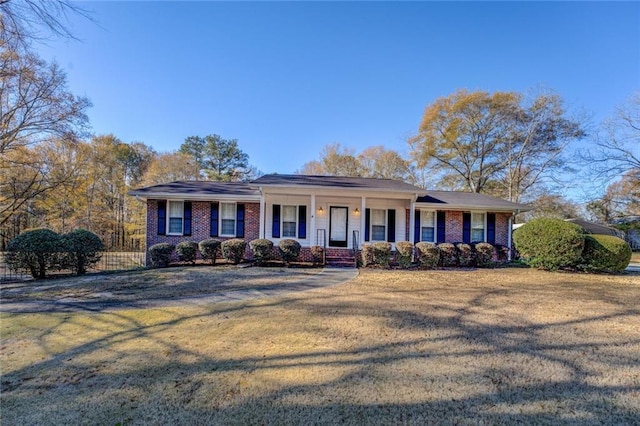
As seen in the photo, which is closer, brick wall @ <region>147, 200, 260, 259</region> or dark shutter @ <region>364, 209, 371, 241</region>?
brick wall @ <region>147, 200, 260, 259</region>

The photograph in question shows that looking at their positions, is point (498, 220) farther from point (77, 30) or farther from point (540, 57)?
point (77, 30)

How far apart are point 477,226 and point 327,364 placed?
12.7 meters

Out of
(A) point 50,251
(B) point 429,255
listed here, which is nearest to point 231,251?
(A) point 50,251

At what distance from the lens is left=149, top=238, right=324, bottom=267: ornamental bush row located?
10742mm

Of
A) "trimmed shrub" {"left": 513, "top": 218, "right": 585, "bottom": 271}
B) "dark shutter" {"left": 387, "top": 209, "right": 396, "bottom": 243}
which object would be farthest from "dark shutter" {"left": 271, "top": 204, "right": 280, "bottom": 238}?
"trimmed shrub" {"left": 513, "top": 218, "right": 585, "bottom": 271}

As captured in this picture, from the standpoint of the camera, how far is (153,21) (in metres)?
9.18

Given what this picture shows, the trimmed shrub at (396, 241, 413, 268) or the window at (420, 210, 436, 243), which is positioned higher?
the window at (420, 210, 436, 243)

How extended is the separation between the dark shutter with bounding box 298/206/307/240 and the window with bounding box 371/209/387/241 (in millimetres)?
3133

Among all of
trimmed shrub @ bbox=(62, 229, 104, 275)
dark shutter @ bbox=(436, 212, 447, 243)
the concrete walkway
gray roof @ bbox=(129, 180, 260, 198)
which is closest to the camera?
the concrete walkway

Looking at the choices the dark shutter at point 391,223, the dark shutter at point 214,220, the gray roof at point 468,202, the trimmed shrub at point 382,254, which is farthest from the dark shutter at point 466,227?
the dark shutter at point 214,220

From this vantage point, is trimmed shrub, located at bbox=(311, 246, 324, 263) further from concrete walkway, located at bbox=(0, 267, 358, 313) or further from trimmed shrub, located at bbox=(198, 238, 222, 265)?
concrete walkway, located at bbox=(0, 267, 358, 313)

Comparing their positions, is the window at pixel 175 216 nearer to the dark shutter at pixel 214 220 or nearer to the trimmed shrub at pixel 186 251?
the dark shutter at pixel 214 220

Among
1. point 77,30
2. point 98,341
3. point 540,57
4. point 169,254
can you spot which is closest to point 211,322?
point 98,341

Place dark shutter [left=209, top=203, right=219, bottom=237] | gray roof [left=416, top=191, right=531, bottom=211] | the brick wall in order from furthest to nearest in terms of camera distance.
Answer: gray roof [left=416, top=191, right=531, bottom=211], dark shutter [left=209, top=203, right=219, bottom=237], the brick wall
